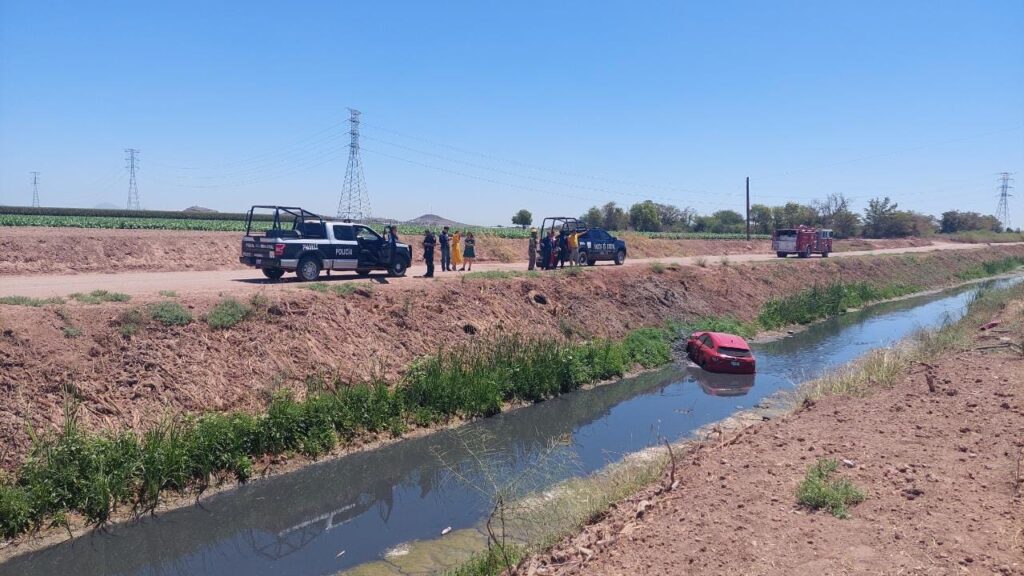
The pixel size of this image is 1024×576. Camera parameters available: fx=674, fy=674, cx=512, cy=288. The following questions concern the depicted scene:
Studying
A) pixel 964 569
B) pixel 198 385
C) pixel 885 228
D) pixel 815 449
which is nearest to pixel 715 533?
pixel 964 569

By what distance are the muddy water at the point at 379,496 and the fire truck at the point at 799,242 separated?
3174 centimetres

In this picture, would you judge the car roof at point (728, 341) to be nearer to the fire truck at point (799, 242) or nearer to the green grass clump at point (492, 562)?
the green grass clump at point (492, 562)

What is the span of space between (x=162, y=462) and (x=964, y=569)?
11425 mm

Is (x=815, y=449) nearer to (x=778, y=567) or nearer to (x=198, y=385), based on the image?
(x=778, y=567)

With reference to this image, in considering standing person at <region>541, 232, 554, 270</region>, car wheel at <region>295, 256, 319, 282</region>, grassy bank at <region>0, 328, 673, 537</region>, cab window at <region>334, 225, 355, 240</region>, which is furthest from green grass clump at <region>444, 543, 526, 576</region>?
standing person at <region>541, 232, 554, 270</region>

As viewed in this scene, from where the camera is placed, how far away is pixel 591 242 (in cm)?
3272

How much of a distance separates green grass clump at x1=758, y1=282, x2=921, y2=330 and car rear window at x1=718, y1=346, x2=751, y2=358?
9911mm

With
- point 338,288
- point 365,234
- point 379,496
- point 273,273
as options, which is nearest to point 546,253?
point 365,234

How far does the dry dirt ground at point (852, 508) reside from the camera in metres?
6.37

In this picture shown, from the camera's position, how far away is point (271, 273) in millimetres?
21438

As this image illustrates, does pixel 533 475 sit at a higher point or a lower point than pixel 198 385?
lower

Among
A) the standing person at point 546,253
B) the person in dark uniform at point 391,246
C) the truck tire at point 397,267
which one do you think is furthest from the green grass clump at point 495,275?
the standing person at point 546,253

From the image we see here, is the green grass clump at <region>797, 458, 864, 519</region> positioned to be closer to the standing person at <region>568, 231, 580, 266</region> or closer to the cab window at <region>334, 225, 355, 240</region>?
the cab window at <region>334, 225, 355, 240</region>

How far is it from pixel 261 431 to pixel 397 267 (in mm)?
10864
